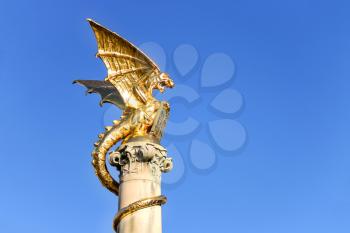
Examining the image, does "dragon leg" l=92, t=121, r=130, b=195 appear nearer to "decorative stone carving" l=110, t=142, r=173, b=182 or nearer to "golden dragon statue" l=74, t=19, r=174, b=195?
"golden dragon statue" l=74, t=19, r=174, b=195

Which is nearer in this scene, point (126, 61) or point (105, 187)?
point (105, 187)

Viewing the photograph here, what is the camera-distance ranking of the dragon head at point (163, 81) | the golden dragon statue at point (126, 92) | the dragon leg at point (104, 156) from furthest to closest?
the dragon head at point (163, 81) < the dragon leg at point (104, 156) < the golden dragon statue at point (126, 92)

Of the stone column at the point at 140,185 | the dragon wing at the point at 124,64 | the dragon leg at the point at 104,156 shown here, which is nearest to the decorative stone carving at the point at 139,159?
the stone column at the point at 140,185

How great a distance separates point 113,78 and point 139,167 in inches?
133

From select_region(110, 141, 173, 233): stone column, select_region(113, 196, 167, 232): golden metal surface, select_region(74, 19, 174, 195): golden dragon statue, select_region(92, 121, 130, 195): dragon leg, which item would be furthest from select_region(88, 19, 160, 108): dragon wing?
select_region(113, 196, 167, 232): golden metal surface

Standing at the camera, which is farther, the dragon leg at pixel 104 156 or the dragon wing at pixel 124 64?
the dragon wing at pixel 124 64

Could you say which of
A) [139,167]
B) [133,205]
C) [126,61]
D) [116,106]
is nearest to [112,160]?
[139,167]

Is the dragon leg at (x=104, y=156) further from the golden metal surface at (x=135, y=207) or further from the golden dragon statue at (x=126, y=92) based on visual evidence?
the golden metal surface at (x=135, y=207)

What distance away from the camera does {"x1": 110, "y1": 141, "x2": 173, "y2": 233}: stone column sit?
32.6 feet

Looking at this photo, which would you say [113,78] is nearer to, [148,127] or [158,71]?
[158,71]

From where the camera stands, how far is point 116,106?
12.8 m

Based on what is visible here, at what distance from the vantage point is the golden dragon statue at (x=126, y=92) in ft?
38.0

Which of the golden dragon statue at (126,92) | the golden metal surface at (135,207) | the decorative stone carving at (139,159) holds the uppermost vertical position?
the golden dragon statue at (126,92)

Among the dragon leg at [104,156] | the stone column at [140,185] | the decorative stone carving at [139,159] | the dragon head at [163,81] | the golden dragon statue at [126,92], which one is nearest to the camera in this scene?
the stone column at [140,185]
